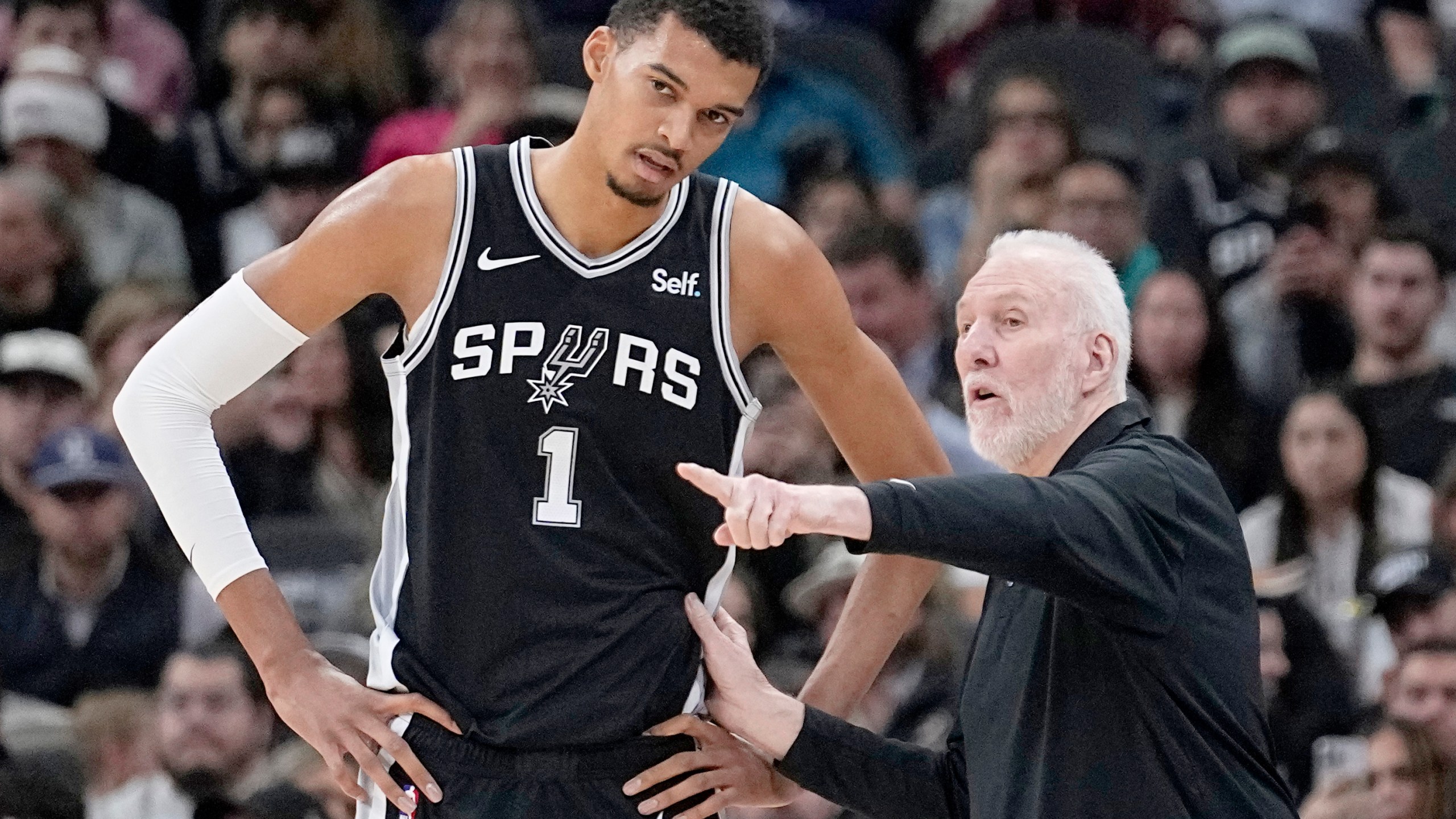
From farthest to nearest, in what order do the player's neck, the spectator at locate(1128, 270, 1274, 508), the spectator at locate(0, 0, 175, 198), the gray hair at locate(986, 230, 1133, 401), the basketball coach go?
the spectator at locate(0, 0, 175, 198)
the spectator at locate(1128, 270, 1274, 508)
the gray hair at locate(986, 230, 1133, 401)
the player's neck
the basketball coach

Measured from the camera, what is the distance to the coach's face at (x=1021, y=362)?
12.6 feet

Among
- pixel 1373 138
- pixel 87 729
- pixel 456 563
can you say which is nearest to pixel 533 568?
pixel 456 563

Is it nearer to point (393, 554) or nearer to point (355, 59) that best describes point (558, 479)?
point (393, 554)

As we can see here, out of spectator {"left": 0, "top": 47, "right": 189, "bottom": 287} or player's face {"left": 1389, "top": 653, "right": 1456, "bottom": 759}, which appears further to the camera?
spectator {"left": 0, "top": 47, "right": 189, "bottom": 287}

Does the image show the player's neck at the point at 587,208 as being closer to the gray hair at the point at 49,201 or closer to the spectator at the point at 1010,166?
the spectator at the point at 1010,166

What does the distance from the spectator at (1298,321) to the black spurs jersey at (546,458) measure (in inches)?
182

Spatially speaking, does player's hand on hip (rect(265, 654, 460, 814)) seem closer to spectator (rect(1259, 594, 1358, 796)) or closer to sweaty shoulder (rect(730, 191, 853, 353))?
sweaty shoulder (rect(730, 191, 853, 353))

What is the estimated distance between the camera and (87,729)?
6.68m

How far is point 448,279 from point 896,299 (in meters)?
4.23

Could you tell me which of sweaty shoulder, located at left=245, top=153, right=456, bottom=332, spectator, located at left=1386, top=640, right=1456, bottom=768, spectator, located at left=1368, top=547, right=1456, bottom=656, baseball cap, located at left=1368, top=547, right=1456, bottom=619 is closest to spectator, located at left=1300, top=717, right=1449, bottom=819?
spectator, located at left=1386, top=640, right=1456, bottom=768

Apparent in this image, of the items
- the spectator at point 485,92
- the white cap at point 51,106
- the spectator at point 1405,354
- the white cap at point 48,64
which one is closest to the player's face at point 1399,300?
the spectator at point 1405,354

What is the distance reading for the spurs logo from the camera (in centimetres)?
370

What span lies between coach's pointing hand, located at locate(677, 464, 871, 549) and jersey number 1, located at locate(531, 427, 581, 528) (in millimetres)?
541

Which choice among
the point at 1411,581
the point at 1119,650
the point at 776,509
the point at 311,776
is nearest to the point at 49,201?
the point at 311,776
